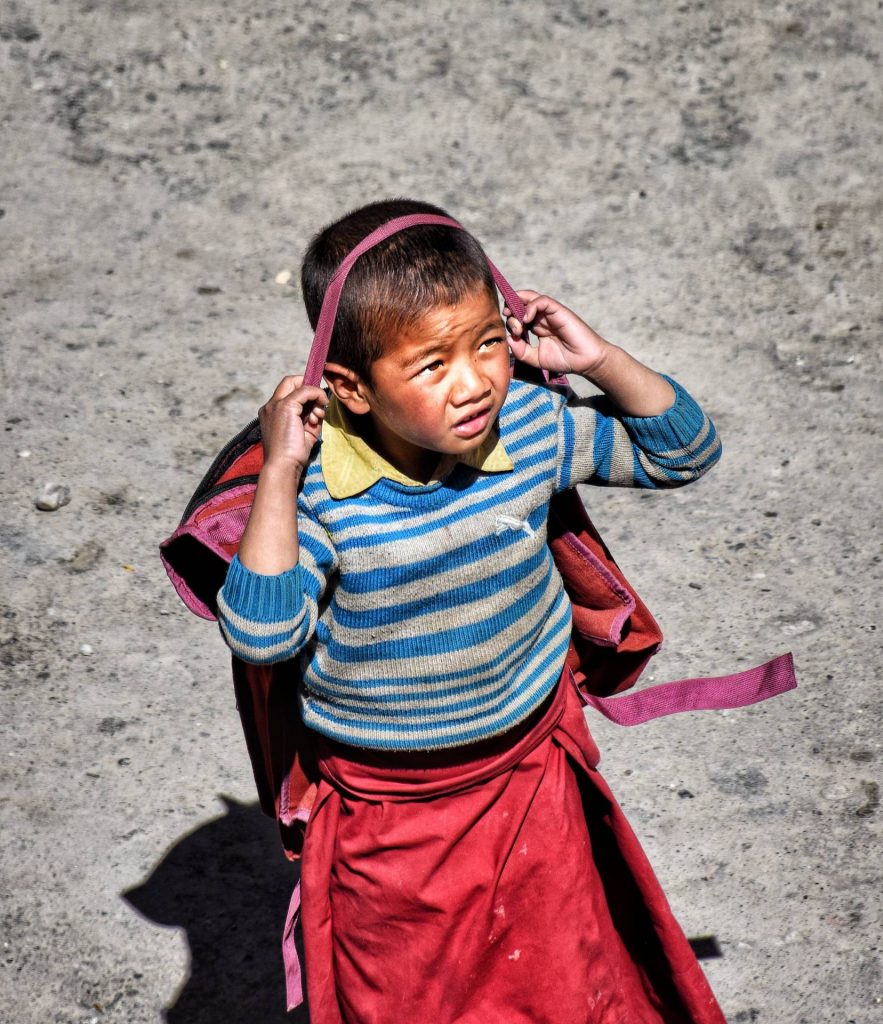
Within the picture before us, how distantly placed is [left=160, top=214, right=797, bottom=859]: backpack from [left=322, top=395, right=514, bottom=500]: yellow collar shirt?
111mm

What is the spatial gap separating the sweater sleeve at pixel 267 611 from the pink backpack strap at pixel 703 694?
70 cm

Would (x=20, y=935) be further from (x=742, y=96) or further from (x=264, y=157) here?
(x=742, y=96)

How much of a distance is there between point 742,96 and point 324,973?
172 inches

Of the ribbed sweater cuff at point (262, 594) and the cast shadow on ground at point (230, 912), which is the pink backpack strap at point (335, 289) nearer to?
the ribbed sweater cuff at point (262, 594)

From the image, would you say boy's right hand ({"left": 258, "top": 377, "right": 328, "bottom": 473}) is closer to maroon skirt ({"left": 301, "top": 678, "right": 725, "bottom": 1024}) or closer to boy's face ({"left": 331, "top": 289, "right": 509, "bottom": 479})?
boy's face ({"left": 331, "top": 289, "right": 509, "bottom": 479})

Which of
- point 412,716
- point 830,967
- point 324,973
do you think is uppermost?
point 412,716

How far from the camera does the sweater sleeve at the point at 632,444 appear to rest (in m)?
2.02

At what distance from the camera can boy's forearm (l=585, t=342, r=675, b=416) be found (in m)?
2.00

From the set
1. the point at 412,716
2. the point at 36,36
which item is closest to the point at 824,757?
the point at 412,716

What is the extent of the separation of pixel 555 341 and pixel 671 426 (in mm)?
223

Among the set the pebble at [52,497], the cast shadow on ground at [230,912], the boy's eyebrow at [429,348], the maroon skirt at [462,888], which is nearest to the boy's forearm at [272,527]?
the boy's eyebrow at [429,348]

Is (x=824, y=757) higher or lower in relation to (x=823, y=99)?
lower

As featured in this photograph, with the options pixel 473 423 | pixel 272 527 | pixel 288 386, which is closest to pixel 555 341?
pixel 473 423

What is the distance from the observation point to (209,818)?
3.21 meters
